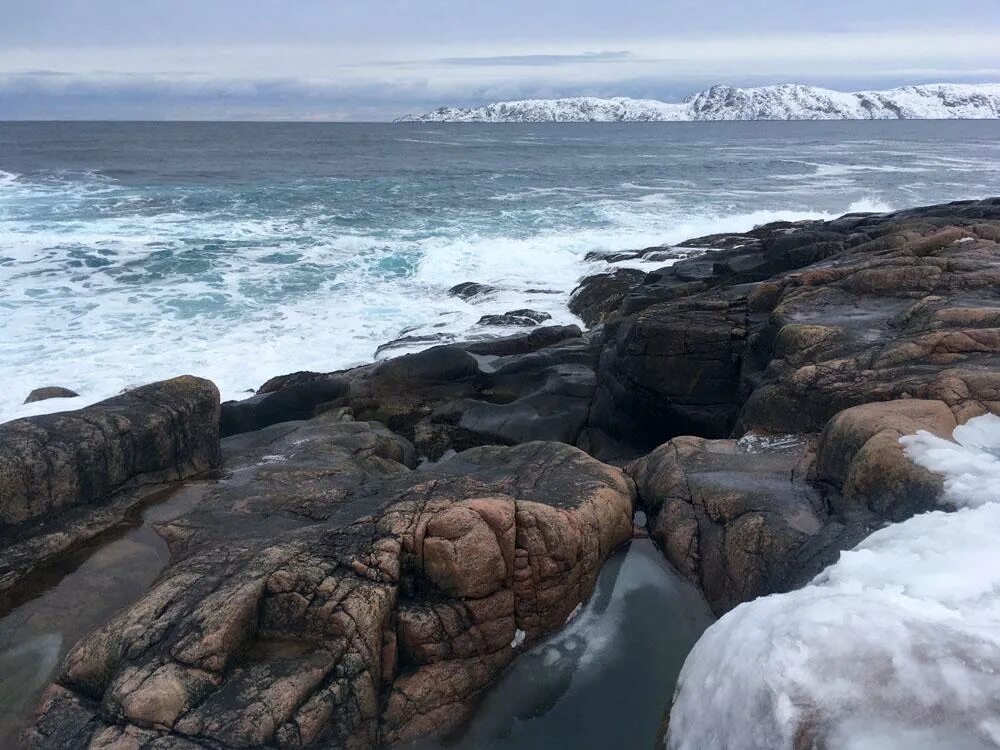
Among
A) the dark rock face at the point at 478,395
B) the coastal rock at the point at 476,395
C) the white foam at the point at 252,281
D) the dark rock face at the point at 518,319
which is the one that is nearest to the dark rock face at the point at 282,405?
the coastal rock at the point at 476,395

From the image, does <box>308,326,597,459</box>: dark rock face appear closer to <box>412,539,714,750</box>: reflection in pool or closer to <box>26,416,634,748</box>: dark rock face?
<box>26,416,634,748</box>: dark rock face

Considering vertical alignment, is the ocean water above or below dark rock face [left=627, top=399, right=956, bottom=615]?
below

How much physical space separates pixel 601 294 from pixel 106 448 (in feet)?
51.1

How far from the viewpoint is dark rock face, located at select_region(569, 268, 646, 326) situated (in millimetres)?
21219

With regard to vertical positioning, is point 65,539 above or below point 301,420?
above

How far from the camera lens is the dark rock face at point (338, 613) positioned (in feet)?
18.6

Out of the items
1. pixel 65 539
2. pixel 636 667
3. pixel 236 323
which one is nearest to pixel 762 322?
pixel 636 667

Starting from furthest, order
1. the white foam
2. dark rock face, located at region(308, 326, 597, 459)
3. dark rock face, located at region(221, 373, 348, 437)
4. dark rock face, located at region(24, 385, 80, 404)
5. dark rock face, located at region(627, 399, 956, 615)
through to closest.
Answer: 1. the white foam
2. dark rock face, located at region(24, 385, 80, 404)
3. dark rock face, located at region(221, 373, 348, 437)
4. dark rock face, located at region(308, 326, 597, 459)
5. dark rock face, located at region(627, 399, 956, 615)

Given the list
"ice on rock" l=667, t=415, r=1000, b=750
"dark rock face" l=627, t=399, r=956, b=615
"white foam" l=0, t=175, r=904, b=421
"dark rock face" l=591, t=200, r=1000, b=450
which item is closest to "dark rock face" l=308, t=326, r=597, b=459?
"dark rock face" l=591, t=200, r=1000, b=450

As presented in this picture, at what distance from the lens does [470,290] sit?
2553 centimetres

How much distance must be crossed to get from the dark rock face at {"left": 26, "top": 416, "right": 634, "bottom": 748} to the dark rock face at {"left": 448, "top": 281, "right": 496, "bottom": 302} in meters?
16.7

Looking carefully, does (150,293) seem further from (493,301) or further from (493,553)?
(493,553)

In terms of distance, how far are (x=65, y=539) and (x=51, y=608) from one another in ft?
3.83

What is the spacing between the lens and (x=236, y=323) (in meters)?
22.5
